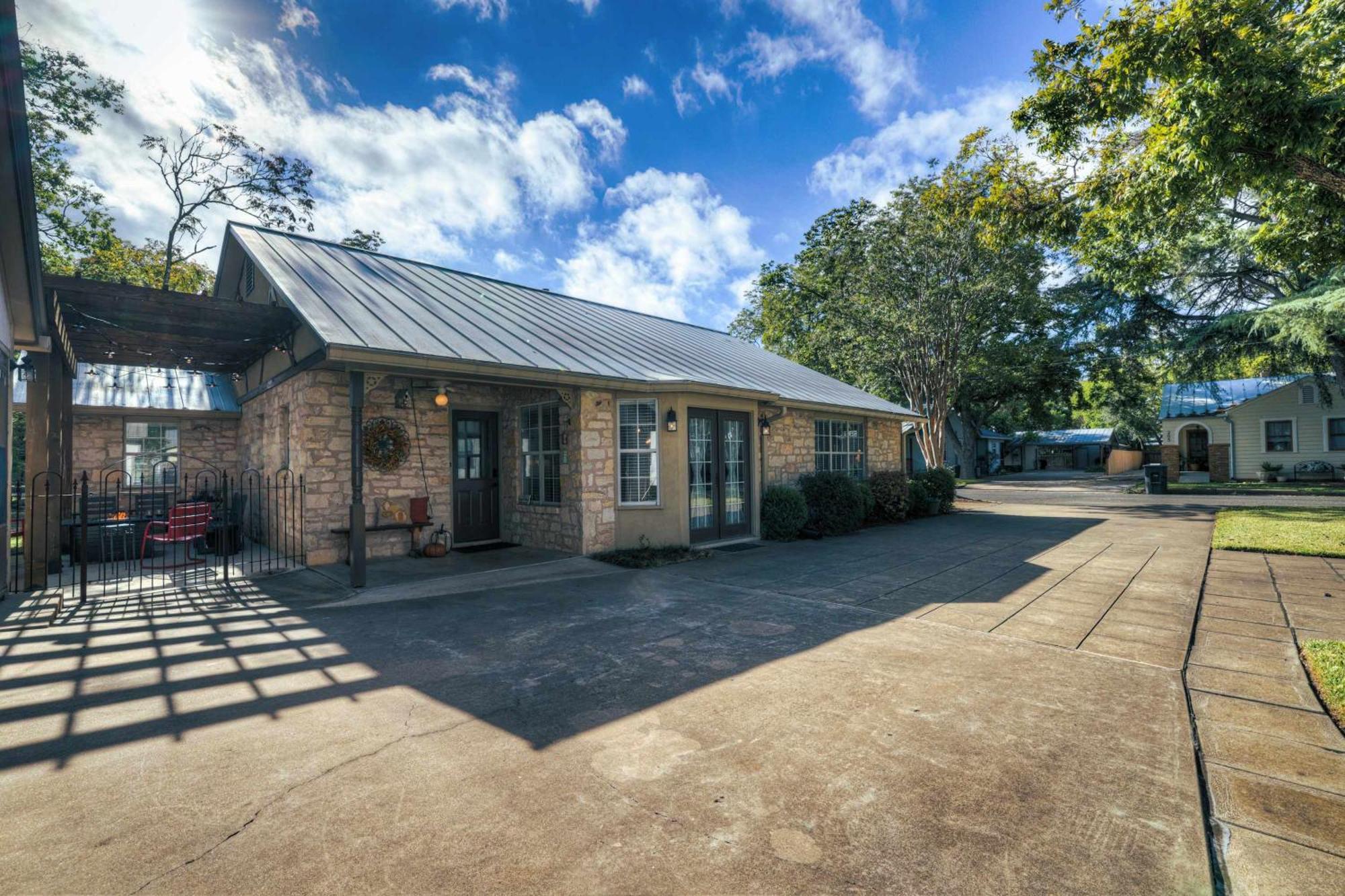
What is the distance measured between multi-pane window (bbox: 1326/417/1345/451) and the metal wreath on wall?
3038cm

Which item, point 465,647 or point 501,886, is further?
point 465,647

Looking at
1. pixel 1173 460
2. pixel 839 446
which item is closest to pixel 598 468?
pixel 839 446

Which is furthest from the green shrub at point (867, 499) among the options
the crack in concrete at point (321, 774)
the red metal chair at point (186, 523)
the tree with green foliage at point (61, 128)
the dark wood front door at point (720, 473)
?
the tree with green foliage at point (61, 128)

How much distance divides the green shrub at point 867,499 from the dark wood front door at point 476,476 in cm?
738

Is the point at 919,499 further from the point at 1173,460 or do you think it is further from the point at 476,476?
the point at 1173,460

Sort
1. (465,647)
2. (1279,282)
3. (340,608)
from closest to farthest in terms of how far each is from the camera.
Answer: (465,647)
(340,608)
(1279,282)

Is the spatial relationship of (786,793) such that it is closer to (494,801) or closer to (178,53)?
(494,801)

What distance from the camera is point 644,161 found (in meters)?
14.4

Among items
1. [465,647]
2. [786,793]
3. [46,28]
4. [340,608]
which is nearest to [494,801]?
[786,793]

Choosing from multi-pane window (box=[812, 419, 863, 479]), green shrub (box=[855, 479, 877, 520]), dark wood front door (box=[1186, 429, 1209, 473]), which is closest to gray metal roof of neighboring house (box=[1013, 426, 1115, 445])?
dark wood front door (box=[1186, 429, 1209, 473])

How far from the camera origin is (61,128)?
1592 cm

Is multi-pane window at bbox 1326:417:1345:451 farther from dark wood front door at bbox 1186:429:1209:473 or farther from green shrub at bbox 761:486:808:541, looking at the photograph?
green shrub at bbox 761:486:808:541

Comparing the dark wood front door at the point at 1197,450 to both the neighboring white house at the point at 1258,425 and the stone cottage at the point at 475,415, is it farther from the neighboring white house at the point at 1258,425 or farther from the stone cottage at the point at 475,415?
the stone cottage at the point at 475,415

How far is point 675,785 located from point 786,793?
525mm
